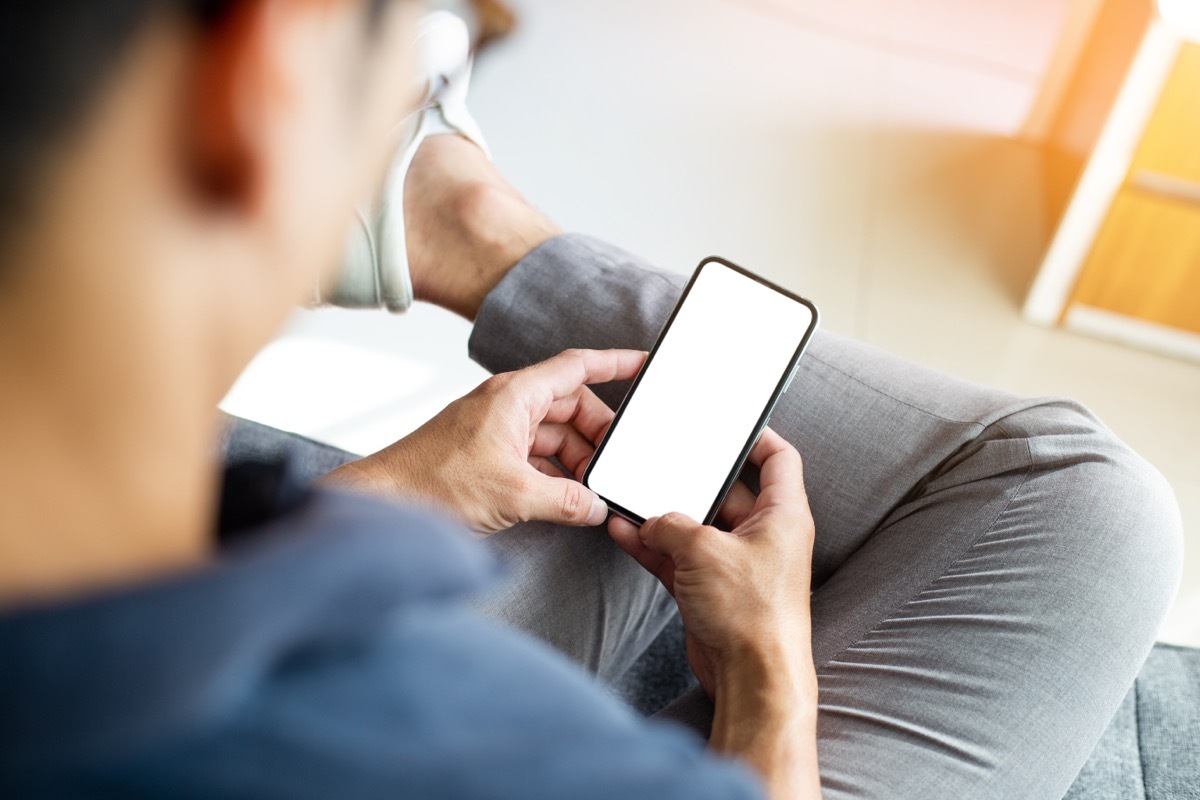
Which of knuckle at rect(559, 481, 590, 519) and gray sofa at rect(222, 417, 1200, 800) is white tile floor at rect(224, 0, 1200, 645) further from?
knuckle at rect(559, 481, 590, 519)

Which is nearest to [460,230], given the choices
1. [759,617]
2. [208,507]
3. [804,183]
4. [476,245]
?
[476,245]

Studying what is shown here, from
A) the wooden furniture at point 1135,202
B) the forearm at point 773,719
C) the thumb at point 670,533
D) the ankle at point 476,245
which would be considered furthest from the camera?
the wooden furniture at point 1135,202

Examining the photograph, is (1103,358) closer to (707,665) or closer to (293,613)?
(707,665)

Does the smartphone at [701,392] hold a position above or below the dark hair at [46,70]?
below

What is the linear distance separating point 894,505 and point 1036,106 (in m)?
1.43

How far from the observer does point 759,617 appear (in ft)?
2.00

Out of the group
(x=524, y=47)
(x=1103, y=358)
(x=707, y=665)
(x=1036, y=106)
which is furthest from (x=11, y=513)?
(x=1036, y=106)

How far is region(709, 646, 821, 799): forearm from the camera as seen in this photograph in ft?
1.76

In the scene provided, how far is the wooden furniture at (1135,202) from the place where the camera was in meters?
1.33

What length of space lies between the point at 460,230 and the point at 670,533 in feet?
1.30

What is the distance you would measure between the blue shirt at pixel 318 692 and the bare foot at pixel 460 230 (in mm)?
572

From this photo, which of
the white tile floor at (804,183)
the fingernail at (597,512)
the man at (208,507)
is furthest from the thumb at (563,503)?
the white tile floor at (804,183)

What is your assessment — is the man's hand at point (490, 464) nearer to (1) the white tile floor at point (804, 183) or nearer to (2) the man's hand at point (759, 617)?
(2) the man's hand at point (759, 617)

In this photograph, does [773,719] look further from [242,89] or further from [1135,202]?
[1135,202]
